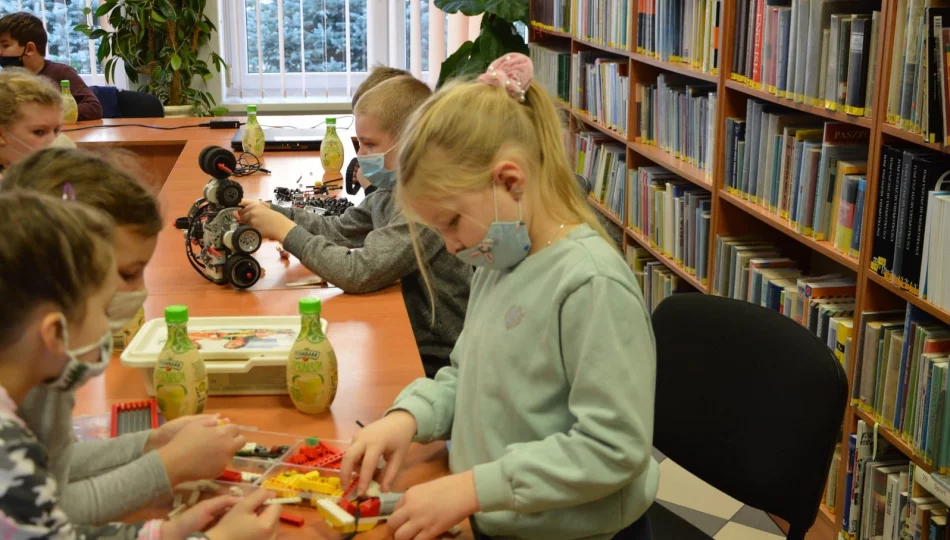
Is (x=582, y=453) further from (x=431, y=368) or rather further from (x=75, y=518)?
(x=431, y=368)

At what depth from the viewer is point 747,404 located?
1.58 m

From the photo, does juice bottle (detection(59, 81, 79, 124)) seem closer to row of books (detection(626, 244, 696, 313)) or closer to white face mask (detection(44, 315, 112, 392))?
row of books (detection(626, 244, 696, 313))

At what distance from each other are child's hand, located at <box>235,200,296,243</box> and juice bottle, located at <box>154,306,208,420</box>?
72 centimetres

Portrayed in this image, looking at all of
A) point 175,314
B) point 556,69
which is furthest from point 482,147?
point 556,69

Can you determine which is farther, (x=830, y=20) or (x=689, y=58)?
(x=689, y=58)

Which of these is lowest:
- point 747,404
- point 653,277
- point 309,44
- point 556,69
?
point 653,277

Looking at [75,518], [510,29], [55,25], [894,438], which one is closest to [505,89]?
[75,518]

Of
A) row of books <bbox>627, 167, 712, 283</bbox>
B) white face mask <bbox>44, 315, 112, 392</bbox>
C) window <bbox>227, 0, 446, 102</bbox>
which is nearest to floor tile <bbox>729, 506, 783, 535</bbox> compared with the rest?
row of books <bbox>627, 167, 712, 283</bbox>

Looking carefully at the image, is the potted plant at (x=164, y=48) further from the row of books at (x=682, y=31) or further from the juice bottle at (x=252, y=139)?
the row of books at (x=682, y=31)

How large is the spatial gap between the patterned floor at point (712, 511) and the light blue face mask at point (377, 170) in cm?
109

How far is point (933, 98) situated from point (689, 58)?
1347 millimetres

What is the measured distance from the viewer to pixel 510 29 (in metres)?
4.66

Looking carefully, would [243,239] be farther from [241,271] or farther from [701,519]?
[701,519]

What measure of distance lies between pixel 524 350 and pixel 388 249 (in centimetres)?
86
